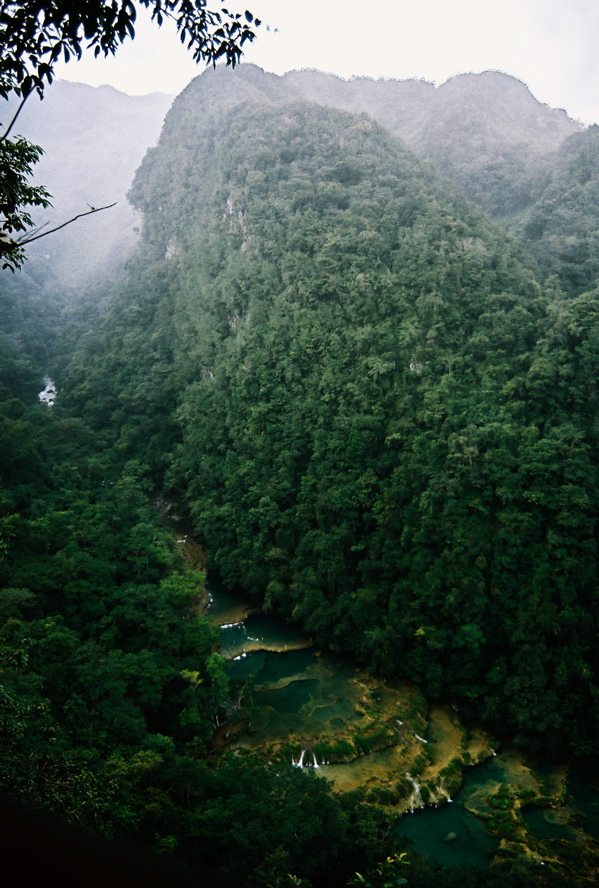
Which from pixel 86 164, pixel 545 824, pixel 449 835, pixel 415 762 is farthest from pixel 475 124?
pixel 86 164

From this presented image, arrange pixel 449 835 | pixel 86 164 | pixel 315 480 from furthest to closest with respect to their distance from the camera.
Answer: pixel 86 164 → pixel 315 480 → pixel 449 835

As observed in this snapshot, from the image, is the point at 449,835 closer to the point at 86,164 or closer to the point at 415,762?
the point at 415,762

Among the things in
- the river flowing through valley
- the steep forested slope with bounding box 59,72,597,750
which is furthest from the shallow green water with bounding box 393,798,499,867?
the steep forested slope with bounding box 59,72,597,750

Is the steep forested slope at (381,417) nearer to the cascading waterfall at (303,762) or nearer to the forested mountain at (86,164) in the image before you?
the cascading waterfall at (303,762)

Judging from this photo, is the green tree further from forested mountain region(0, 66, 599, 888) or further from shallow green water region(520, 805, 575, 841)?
shallow green water region(520, 805, 575, 841)

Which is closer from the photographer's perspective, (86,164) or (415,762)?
(415,762)

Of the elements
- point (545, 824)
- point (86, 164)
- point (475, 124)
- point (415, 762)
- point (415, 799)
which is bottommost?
point (545, 824)

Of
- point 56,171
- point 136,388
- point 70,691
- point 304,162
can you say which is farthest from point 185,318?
point 56,171

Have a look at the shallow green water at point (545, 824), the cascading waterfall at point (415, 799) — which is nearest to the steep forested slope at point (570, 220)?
the shallow green water at point (545, 824)
